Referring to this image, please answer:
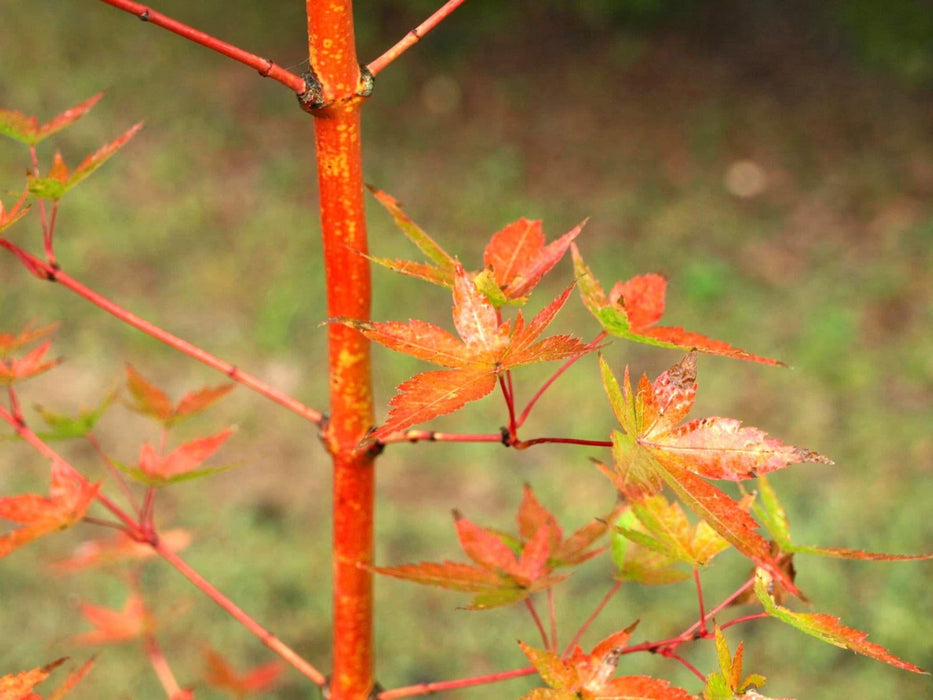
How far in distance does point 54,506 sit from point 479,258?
83.5 inches

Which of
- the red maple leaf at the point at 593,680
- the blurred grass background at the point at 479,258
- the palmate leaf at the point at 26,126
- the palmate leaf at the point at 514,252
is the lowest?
the red maple leaf at the point at 593,680

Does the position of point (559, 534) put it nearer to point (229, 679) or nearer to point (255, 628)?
point (255, 628)

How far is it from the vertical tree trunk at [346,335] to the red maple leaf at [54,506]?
0.16 m

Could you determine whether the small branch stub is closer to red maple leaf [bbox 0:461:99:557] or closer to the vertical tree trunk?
the vertical tree trunk

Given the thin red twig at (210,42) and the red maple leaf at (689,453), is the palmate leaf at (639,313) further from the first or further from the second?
the thin red twig at (210,42)

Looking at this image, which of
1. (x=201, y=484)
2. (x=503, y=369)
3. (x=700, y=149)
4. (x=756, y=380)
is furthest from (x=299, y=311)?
(x=503, y=369)

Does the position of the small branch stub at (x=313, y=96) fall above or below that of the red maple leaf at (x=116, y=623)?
above

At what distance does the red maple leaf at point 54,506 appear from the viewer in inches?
24.5

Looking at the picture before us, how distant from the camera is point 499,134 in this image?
10.4ft

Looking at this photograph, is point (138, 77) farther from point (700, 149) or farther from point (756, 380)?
point (756, 380)

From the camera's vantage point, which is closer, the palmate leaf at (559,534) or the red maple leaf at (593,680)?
the red maple leaf at (593,680)

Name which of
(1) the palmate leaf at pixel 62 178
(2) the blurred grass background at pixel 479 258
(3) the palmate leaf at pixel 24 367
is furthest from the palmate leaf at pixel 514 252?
(2) the blurred grass background at pixel 479 258

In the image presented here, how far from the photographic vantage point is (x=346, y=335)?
0.58 metres

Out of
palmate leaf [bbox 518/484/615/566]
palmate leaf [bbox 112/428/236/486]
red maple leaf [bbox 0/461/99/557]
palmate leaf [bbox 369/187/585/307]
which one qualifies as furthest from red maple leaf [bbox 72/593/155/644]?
palmate leaf [bbox 369/187/585/307]
